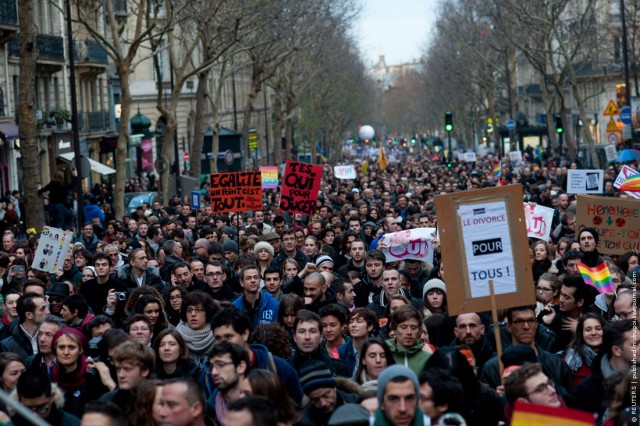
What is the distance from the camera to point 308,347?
30.4ft

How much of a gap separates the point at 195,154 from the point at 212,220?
2103cm

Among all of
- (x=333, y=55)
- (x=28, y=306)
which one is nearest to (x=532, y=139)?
(x=333, y=55)

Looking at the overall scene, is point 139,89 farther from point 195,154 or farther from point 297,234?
point 297,234

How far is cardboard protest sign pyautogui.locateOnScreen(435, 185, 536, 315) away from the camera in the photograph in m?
9.52

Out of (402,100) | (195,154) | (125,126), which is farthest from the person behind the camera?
(402,100)

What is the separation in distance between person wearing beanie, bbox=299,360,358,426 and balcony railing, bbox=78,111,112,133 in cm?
4413

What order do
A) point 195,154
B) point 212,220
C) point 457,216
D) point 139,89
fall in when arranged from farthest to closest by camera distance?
point 139,89, point 195,154, point 212,220, point 457,216

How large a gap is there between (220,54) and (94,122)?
21459mm

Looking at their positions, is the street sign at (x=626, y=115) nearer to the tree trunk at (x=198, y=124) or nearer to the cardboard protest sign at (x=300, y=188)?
the tree trunk at (x=198, y=124)

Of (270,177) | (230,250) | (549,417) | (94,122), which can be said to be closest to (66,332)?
(549,417)

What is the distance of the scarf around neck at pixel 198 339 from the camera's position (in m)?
10.4

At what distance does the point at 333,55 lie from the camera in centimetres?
7375

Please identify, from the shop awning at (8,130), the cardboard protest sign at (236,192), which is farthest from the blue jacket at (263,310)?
the shop awning at (8,130)

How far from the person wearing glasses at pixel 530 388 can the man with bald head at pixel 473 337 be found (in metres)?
2.58
